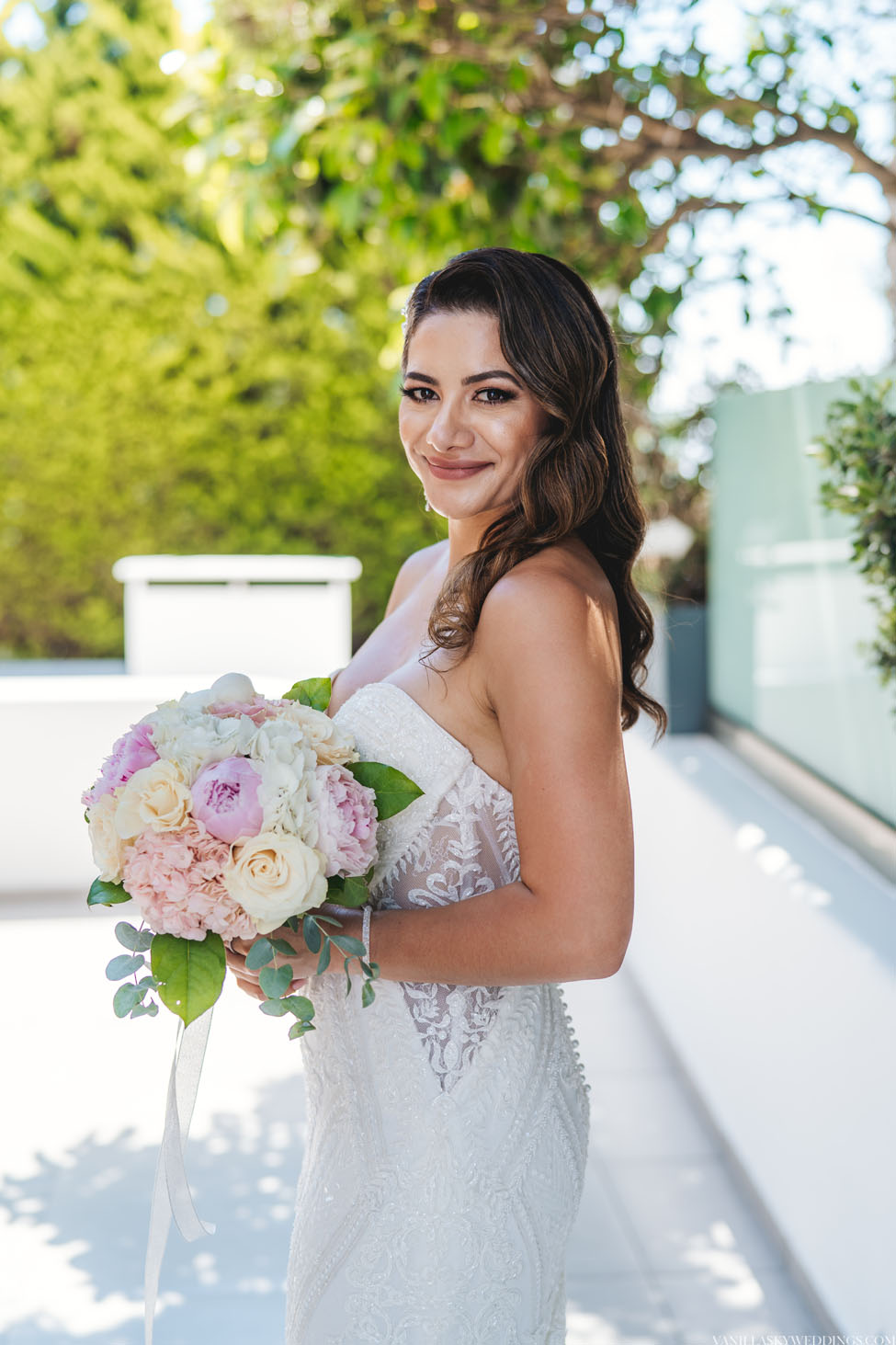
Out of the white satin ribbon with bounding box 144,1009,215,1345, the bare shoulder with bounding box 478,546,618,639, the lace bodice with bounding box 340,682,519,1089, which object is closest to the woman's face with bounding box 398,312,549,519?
the bare shoulder with bounding box 478,546,618,639

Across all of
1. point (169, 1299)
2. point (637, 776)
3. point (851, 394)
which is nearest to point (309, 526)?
point (637, 776)

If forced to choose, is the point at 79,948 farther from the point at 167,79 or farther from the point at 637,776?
the point at 167,79

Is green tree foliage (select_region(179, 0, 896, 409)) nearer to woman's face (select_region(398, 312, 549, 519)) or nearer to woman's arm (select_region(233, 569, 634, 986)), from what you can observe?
woman's face (select_region(398, 312, 549, 519))

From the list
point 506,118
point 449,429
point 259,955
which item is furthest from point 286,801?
point 506,118

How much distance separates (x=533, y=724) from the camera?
1404mm

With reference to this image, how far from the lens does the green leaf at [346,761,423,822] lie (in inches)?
60.0

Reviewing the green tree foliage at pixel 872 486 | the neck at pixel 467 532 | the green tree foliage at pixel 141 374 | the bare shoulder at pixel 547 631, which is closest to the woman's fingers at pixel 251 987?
the bare shoulder at pixel 547 631

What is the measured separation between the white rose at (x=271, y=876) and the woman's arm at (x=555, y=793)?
14cm

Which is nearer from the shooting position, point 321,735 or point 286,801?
point 286,801

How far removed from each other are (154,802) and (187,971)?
7.3 inches

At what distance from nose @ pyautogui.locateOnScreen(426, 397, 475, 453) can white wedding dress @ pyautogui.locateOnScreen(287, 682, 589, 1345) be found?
311mm

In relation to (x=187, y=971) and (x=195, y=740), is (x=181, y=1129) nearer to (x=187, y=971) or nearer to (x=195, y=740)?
(x=187, y=971)

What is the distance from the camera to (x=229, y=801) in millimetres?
1383

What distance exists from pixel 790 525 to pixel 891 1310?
2.34m
